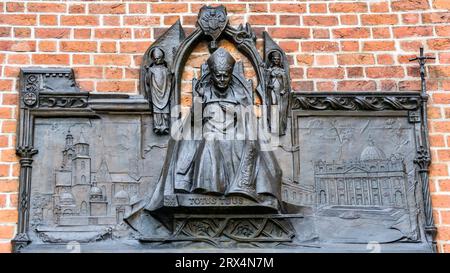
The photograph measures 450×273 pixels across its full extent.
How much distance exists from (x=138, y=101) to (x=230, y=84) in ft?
2.31

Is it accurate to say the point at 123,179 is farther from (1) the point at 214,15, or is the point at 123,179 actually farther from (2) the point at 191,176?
(1) the point at 214,15

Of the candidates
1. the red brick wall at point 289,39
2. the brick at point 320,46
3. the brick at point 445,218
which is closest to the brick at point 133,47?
the red brick wall at point 289,39

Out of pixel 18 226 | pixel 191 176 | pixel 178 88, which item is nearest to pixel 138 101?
pixel 178 88

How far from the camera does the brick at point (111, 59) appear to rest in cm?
670

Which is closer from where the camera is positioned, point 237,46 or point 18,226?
point 18,226

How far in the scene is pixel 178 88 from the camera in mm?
6613

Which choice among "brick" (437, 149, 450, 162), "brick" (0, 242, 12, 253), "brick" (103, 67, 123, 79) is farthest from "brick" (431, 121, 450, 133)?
"brick" (0, 242, 12, 253)

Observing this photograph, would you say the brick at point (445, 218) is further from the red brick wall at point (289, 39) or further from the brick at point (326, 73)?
the brick at point (326, 73)

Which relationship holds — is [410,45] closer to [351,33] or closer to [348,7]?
[351,33]

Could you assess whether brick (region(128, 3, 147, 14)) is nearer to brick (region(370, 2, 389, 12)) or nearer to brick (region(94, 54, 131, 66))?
brick (region(94, 54, 131, 66))

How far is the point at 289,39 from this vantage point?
684 centimetres

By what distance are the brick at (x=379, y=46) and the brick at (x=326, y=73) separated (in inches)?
11.3

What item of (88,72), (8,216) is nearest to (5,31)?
(88,72)

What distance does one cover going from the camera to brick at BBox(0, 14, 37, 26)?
6789mm
